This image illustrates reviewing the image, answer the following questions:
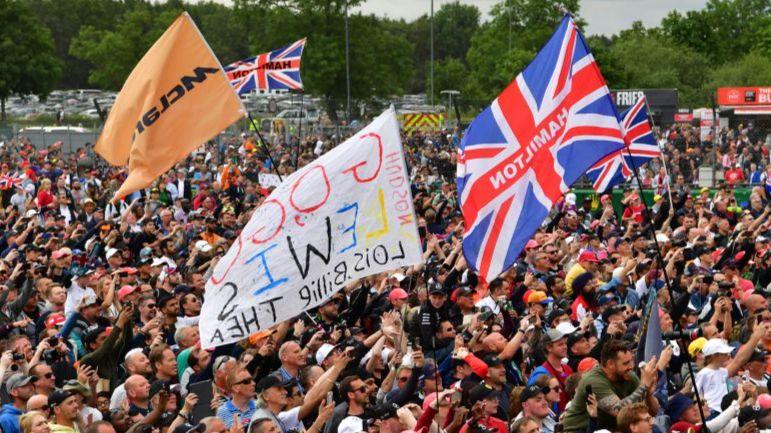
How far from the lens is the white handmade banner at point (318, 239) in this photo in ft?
31.6

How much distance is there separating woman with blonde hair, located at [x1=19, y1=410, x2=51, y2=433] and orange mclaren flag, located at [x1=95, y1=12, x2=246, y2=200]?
413 cm

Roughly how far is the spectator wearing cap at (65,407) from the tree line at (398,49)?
106 feet

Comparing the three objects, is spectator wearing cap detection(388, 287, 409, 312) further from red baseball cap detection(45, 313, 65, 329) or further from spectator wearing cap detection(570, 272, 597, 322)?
red baseball cap detection(45, 313, 65, 329)

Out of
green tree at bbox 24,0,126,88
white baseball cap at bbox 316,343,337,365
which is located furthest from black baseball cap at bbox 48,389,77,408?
green tree at bbox 24,0,126,88

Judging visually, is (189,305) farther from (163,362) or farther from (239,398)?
(239,398)

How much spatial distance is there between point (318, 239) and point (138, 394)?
170 cm

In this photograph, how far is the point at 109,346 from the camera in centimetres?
1164

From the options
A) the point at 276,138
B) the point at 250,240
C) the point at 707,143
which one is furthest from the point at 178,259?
the point at 276,138

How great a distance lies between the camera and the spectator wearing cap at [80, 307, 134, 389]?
11.6 metres

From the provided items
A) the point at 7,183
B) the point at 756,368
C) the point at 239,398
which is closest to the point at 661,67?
the point at 7,183

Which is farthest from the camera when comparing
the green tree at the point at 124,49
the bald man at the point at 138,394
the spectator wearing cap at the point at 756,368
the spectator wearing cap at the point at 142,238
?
the green tree at the point at 124,49

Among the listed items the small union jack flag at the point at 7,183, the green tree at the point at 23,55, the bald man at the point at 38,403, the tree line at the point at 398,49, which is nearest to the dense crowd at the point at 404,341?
the bald man at the point at 38,403

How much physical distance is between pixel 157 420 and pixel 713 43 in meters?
103

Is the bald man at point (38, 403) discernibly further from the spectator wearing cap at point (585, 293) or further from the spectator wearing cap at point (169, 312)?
the spectator wearing cap at point (585, 293)
